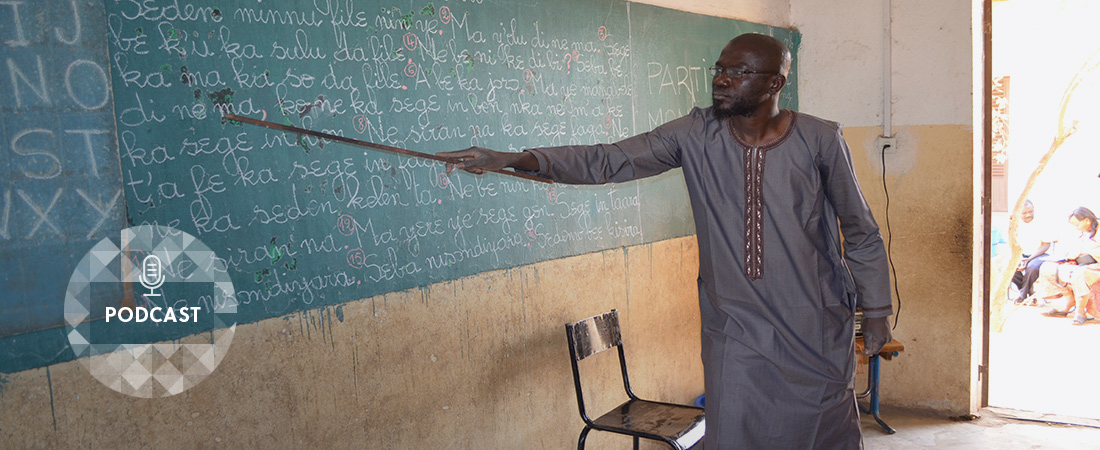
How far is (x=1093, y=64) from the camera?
5.65 meters

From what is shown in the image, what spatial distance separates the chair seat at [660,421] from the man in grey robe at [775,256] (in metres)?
0.47

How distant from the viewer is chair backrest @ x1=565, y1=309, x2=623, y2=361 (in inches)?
116

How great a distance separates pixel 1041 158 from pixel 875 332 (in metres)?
5.22

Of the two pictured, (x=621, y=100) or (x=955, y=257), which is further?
(x=955, y=257)

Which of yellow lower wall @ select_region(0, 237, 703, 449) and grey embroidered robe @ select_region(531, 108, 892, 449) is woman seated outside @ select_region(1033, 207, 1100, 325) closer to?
yellow lower wall @ select_region(0, 237, 703, 449)

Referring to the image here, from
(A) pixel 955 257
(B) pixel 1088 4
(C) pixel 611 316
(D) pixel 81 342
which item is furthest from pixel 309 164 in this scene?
(B) pixel 1088 4

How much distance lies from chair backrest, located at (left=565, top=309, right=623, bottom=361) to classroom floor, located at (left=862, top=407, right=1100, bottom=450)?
1.84m

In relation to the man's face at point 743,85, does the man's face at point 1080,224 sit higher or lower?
lower

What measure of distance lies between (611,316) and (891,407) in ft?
8.54

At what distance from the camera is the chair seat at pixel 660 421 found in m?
2.76

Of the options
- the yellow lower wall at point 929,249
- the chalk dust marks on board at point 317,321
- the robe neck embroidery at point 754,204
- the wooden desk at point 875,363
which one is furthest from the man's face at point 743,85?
the yellow lower wall at point 929,249

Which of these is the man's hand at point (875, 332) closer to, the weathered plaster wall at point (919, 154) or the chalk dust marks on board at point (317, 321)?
the chalk dust marks on board at point (317, 321)

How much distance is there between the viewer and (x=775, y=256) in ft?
7.27

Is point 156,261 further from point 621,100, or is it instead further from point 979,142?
point 979,142
